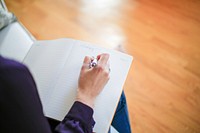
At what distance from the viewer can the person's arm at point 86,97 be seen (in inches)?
22.1

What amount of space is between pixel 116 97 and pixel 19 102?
36cm

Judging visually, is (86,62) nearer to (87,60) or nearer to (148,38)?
(87,60)

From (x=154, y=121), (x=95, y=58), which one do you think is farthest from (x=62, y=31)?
(x=95, y=58)

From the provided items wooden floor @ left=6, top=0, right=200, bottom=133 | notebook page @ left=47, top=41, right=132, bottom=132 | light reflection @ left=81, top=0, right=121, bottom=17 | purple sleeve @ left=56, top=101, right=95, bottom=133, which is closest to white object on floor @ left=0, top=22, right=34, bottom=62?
notebook page @ left=47, top=41, right=132, bottom=132

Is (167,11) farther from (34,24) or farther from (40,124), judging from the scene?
(40,124)

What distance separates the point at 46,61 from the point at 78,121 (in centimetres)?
28

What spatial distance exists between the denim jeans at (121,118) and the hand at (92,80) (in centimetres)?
17

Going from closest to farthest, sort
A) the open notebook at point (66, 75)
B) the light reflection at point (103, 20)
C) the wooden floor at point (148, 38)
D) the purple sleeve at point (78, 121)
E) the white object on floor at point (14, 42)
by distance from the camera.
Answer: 1. the purple sleeve at point (78, 121)
2. the open notebook at point (66, 75)
3. the white object on floor at point (14, 42)
4. the wooden floor at point (148, 38)
5. the light reflection at point (103, 20)

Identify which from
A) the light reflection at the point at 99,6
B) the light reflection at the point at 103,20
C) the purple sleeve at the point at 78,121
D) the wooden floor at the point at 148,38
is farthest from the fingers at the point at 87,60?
the light reflection at the point at 99,6

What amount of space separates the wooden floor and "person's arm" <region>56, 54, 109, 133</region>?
66 cm

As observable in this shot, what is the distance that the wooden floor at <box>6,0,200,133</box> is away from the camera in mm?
1282

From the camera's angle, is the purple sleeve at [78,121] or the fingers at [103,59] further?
the fingers at [103,59]

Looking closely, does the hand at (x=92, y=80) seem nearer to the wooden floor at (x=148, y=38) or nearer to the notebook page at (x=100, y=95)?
the notebook page at (x=100, y=95)

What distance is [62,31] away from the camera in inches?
66.1
